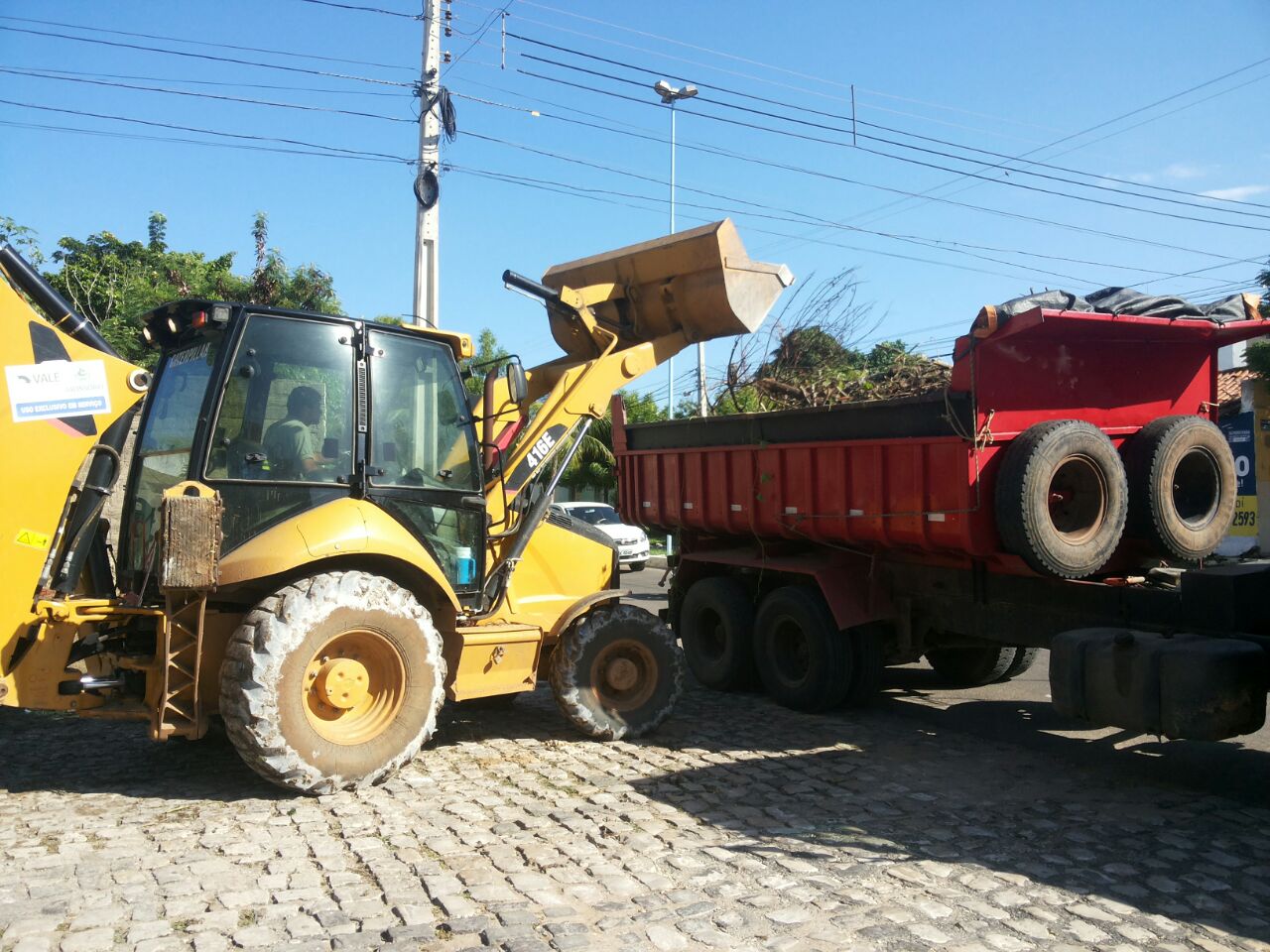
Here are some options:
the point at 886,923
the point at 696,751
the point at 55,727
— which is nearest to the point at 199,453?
the point at 55,727

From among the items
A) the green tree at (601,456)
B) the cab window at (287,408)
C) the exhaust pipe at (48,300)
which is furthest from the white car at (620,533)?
the exhaust pipe at (48,300)

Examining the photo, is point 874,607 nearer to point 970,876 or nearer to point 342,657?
point 970,876

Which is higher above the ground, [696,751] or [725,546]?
[725,546]

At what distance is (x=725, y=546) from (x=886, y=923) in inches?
214

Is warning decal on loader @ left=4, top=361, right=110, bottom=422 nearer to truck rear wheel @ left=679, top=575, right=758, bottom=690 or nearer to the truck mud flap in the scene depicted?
truck rear wheel @ left=679, top=575, right=758, bottom=690

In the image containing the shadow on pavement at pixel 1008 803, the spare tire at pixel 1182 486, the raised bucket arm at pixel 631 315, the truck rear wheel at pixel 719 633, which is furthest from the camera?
the truck rear wheel at pixel 719 633

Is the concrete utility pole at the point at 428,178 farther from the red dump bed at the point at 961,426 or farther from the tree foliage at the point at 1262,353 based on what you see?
the tree foliage at the point at 1262,353

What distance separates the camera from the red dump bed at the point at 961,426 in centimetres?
633

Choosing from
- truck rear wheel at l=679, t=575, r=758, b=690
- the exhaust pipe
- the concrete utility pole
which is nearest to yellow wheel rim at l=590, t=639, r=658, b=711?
truck rear wheel at l=679, t=575, r=758, b=690

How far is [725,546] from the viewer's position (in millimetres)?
9273

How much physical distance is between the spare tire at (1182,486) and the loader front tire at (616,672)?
3.14 meters

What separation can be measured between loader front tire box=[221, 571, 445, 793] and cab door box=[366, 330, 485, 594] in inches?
23.1

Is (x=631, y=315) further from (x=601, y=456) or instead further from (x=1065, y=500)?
(x=601, y=456)

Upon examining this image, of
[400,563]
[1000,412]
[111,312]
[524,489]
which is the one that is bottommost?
[400,563]
